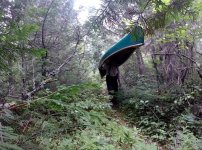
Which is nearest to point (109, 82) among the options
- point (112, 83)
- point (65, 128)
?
point (112, 83)

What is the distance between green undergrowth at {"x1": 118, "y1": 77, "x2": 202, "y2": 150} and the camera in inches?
228

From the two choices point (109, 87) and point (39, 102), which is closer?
point (39, 102)

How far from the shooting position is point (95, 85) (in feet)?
5.87

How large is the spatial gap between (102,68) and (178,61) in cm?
268

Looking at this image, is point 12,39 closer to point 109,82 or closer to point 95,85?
point 95,85

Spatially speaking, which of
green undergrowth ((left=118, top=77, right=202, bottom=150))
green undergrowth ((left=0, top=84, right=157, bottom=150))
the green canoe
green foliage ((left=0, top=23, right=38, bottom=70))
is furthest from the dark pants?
green foliage ((left=0, top=23, right=38, bottom=70))

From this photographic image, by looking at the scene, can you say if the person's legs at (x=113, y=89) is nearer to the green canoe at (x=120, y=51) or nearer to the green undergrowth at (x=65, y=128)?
the green canoe at (x=120, y=51)

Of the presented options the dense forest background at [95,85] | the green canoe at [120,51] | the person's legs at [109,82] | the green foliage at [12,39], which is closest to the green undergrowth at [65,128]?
the dense forest background at [95,85]

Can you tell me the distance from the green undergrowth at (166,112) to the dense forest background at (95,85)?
0.02m

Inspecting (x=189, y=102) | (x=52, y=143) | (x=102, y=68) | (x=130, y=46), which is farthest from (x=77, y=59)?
(x=52, y=143)

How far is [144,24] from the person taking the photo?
2.61 meters

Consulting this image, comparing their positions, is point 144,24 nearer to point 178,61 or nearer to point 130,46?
point 130,46

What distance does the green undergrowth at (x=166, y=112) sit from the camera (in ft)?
19.0

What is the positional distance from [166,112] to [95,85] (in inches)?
214
